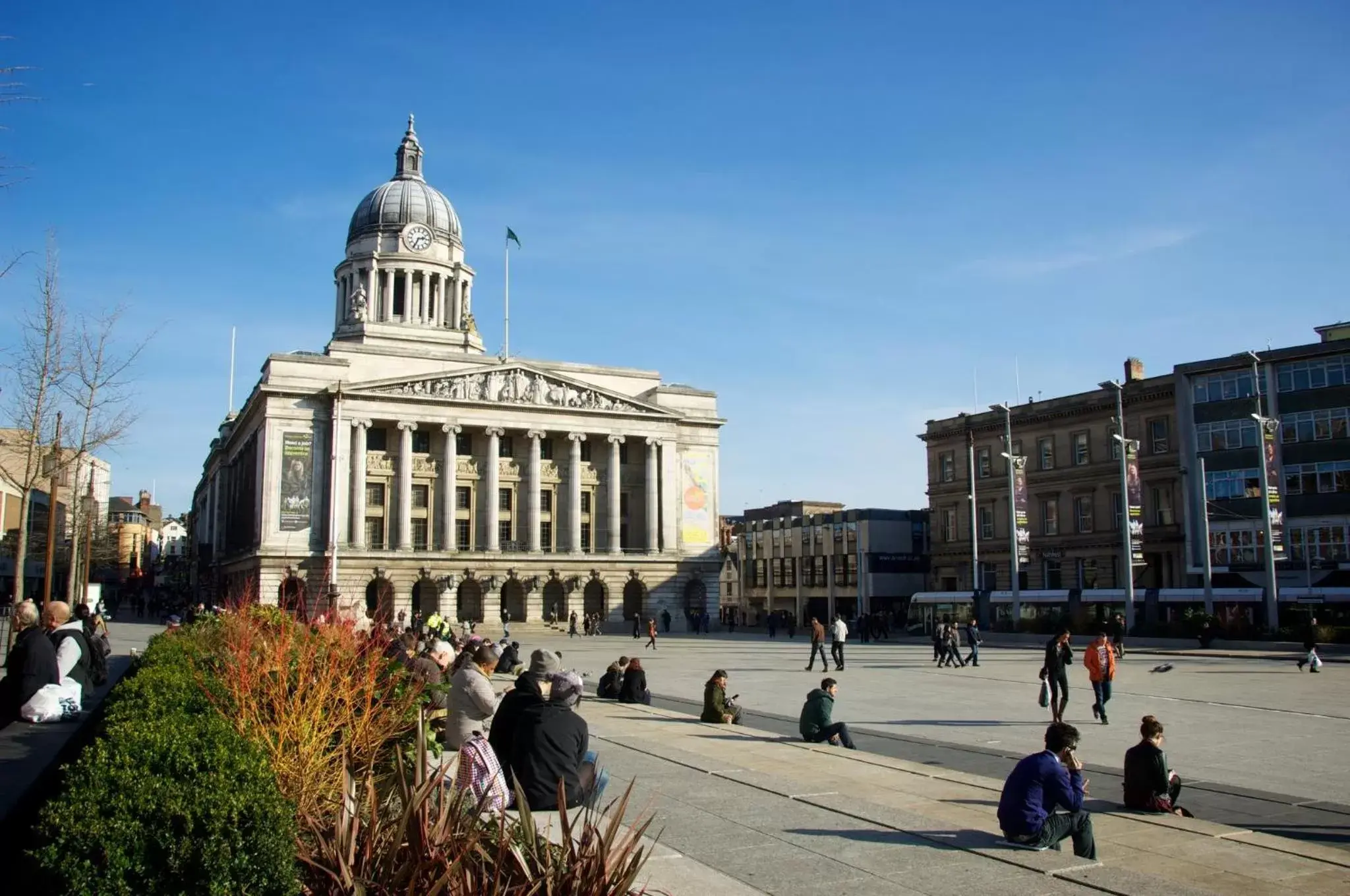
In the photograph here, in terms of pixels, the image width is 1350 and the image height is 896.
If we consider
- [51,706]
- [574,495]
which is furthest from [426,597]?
[51,706]

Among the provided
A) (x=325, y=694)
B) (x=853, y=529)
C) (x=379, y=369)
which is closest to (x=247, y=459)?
(x=379, y=369)

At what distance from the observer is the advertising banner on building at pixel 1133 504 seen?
49.1m

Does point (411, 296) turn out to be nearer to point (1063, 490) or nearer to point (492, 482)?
point (492, 482)

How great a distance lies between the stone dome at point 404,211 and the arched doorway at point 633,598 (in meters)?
38.4

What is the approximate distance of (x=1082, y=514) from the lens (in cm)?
6938

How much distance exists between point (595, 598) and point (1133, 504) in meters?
39.9

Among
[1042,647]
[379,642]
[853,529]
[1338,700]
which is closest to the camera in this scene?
[379,642]

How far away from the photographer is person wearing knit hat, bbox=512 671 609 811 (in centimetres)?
915

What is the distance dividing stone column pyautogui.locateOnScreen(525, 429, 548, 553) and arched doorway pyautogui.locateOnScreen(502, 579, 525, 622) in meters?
3.09

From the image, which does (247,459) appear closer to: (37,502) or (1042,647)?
(37,502)

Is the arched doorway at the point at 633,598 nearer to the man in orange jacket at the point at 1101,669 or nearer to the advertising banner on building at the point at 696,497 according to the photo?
the advertising banner on building at the point at 696,497

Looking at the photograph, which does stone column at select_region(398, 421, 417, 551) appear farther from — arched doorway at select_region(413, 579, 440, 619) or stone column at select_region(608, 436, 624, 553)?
stone column at select_region(608, 436, 624, 553)

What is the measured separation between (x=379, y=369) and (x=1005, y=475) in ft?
141

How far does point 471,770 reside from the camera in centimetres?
826
